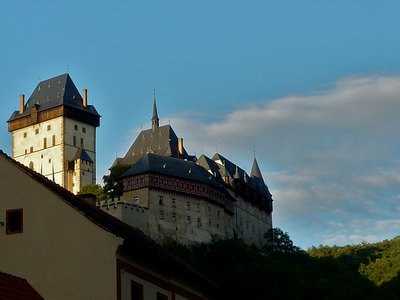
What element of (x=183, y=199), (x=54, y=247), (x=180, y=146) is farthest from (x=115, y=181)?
(x=54, y=247)

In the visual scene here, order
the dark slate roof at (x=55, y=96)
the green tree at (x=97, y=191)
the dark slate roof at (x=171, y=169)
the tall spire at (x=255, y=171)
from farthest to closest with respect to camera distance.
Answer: the dark slate roof at (x=55, y=96), the tall spire at (x=255, y=171), the green tree at (x=97, y=191), the dark slate roof at (x=171, y=169)

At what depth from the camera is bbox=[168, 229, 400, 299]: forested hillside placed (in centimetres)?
9431

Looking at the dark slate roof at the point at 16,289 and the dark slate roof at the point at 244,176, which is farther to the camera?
the dark slate roof at the point at 244,176

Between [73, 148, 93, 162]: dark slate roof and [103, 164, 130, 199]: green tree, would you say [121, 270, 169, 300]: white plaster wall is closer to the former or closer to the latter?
[103, 164, 130, 199]: green tree

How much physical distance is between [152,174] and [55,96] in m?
57.6

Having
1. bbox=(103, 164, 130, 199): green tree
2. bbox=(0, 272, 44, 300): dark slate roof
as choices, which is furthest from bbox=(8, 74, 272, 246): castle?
bbox=(0, 272, 44, 300): dark slate roof

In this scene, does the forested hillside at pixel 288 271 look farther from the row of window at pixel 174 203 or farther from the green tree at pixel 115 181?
the green tree at pixel 115 181

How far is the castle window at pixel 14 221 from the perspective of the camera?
A: 2761 centimetres

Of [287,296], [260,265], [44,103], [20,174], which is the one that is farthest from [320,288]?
[44,103]

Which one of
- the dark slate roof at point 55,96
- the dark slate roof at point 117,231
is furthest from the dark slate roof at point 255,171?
the dark slate roof at point 117,231

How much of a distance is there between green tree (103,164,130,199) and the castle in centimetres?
206

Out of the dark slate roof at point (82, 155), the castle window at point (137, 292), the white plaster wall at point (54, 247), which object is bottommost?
the castle window at point (137, 292)

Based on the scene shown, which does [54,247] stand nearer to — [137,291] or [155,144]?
[137,291]

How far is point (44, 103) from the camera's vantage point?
18388 centimetres
